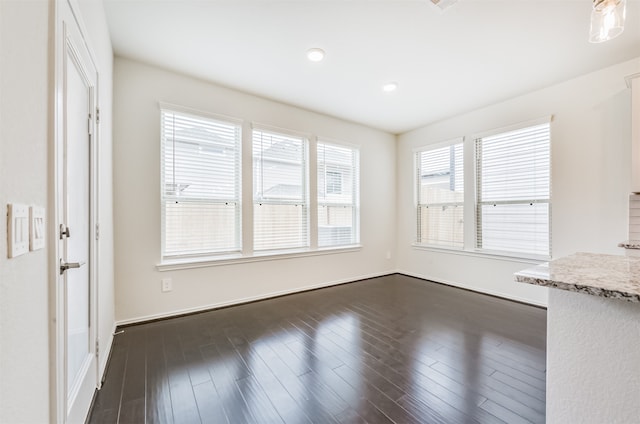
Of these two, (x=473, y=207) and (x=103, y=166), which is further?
(x=473, y=207)

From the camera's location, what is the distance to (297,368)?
2020 mm

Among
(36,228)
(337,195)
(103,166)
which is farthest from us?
(337,195)

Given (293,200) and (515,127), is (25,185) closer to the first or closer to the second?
(293,200)

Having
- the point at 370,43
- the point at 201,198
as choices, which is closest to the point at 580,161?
the point at 370,43

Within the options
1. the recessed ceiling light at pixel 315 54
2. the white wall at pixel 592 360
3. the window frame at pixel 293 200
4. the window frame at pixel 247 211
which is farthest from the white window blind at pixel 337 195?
the white wall at pixel 592 360

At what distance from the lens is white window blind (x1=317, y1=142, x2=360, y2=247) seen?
4.28m

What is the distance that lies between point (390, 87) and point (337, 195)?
1.81 m

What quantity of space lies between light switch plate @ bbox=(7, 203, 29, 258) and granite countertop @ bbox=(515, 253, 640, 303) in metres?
1.58

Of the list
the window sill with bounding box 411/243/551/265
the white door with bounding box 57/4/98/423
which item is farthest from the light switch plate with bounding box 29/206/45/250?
the window sill with bounding box 411/243/551/265

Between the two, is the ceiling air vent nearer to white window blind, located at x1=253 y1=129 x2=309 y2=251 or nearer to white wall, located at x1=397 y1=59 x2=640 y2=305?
white wall, located at x1=397 y1=59 x2=640 y2=305

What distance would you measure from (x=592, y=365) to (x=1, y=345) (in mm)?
1725

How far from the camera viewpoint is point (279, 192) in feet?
12.5

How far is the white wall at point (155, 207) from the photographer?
8.92 feet

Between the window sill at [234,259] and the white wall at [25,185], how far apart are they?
2.10 metres
